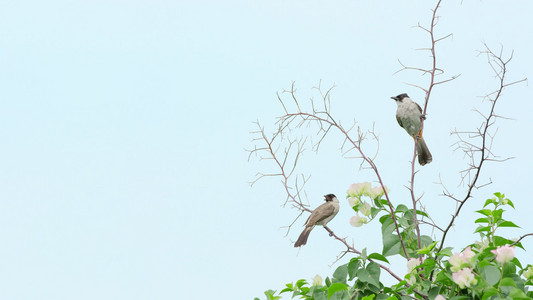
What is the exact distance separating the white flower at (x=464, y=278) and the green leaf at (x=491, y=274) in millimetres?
90

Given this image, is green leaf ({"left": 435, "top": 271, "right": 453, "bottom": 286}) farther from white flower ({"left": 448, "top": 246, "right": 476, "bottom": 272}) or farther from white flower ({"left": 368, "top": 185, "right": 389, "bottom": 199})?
white flower ({"left": 368, "top": 185, "right": 389, "bottom": 199})

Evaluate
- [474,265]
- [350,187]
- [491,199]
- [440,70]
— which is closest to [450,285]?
[474,265]

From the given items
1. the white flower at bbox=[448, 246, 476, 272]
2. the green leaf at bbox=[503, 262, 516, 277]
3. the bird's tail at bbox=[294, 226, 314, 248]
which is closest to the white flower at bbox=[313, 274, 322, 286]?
the white flower at bbox=[448, 246, 476, 272]

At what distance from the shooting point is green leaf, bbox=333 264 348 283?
4.25 m

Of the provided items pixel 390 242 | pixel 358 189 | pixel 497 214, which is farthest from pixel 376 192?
pixel 497 214

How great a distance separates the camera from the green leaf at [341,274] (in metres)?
4.25

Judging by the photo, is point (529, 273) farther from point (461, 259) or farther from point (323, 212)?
point (323, 212)

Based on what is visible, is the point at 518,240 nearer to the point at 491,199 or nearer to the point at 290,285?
the point at 491,199

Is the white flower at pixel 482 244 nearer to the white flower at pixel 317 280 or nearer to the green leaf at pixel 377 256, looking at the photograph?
the green leaf at pixel 377 256

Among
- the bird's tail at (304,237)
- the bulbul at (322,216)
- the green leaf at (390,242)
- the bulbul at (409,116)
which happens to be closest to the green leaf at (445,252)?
the green leaf at (390,242)

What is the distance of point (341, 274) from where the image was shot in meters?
4.26

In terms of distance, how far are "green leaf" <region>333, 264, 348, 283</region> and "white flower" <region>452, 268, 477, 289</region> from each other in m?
0.90

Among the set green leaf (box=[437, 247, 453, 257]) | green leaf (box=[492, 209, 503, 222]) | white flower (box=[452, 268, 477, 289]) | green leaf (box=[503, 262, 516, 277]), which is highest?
green leaf (box=[492, 209, 503, 222])

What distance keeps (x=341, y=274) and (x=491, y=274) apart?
1086 mm
